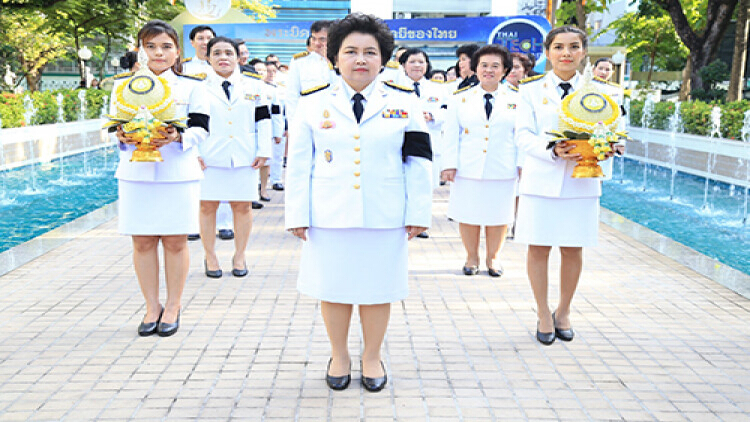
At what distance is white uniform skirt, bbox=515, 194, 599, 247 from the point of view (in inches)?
183

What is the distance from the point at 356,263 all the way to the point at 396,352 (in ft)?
3.39

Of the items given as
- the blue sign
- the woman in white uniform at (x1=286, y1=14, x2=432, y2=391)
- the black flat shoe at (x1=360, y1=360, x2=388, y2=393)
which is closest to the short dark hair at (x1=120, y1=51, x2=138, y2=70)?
the woman in white uniform at (x1=286, y1=14, x2=432, y2=391)

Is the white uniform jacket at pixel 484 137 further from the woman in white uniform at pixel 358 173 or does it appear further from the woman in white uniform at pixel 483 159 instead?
the woman in white uniform at pixel 358 173

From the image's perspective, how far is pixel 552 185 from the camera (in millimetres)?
4590

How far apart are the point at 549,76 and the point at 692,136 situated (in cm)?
1190

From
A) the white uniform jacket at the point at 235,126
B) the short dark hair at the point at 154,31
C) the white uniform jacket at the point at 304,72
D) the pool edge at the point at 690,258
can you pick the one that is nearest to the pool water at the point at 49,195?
the white uniform jacket at the point at 235,126

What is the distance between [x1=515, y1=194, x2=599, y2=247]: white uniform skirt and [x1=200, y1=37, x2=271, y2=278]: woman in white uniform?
9.59 feet

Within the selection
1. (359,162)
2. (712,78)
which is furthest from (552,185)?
(712,78)

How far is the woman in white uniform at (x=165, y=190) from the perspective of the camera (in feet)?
15.2

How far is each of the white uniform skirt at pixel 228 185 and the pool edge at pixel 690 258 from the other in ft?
14.0

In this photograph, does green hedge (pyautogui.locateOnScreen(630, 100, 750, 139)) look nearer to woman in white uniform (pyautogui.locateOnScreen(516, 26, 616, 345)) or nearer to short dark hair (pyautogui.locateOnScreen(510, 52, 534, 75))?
short dark hair (pyautogui.locateOnScreen(510, 52, 534, 75))

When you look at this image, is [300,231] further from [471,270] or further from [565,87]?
[471,270]

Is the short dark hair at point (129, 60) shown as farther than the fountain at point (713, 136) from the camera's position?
No

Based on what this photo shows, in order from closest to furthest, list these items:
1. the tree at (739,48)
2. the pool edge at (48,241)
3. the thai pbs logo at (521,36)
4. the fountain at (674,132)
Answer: the pool edge at (48,241), the thai pbs logo at (521,36), the fountain at (674,132), the tree at (739,48)
